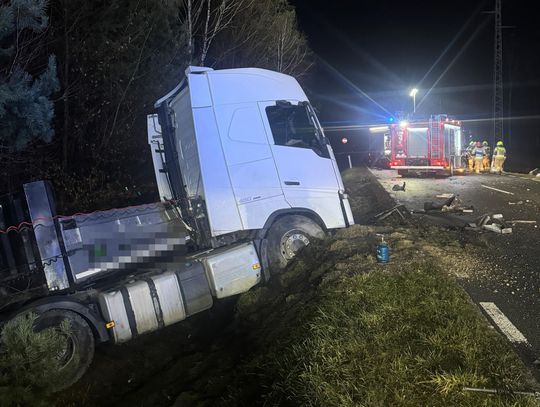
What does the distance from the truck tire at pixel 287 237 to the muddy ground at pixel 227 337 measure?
18 centimetres

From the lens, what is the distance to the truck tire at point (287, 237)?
613 cm

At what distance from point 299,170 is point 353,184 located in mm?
11966

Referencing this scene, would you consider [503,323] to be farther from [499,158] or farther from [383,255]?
[499,158]

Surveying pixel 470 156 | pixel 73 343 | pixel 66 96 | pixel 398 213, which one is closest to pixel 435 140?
pixel 470 156

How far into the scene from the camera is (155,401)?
406 cm

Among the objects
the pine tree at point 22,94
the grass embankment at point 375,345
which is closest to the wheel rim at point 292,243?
the grass embankment at point 375,345

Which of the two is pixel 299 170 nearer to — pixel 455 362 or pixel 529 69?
pixel 455 362

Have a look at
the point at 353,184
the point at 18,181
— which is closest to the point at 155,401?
the point at 18,181

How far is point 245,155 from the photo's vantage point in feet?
19.6

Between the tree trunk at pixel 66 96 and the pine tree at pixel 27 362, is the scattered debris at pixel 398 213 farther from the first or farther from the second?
the pine tree at pixel 27 362

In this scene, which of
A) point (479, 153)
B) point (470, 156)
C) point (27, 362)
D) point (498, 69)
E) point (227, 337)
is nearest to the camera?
point (27, 362)

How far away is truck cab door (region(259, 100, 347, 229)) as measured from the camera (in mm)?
6180

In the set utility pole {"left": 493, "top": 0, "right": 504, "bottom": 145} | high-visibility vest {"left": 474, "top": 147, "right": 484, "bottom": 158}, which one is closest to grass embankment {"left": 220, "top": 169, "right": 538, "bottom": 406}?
high-visibility vest {"left": 474, "top": 147, "right": 484, "bottom": 158}

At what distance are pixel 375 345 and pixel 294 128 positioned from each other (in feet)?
12.1
